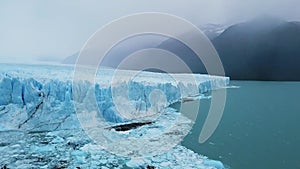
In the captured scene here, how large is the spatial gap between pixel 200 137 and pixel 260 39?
79.0m

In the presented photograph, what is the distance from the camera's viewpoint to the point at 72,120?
7.70m

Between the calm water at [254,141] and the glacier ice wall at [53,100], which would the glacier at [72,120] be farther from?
the calm water at [254,141]

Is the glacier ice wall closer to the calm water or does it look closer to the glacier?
the glacier

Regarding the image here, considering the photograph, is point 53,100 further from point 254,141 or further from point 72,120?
point 254,141

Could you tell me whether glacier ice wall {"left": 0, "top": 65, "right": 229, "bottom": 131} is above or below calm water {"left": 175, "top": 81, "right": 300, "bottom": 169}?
above

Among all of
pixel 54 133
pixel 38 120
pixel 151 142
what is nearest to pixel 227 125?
pixel 151 142

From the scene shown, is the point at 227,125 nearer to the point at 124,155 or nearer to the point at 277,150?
the point at 277,150

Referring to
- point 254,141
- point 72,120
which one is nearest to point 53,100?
point 72,120

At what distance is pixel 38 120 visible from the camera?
7402mm

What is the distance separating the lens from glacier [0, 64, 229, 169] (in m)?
5.23

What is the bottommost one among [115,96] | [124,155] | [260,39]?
[124,155]

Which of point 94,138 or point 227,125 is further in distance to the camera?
point 227,125

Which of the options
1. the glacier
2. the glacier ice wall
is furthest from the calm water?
the glacier ice wall

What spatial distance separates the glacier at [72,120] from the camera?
17.1 ft
